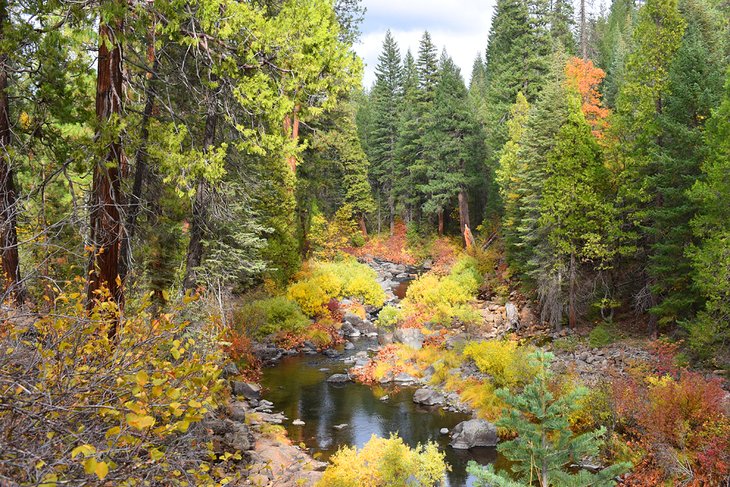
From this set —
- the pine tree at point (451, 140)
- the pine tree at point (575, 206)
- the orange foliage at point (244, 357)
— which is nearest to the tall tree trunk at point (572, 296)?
the pine tree at point (575, 206)

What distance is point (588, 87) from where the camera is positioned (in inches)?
1185

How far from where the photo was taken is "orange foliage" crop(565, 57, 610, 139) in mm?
28016

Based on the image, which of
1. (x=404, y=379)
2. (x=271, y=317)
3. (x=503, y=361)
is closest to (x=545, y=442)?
(x=503, y=361)

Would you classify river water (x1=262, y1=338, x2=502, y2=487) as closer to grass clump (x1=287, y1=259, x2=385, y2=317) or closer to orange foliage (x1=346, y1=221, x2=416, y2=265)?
grass clump (x1=287, y1=259, x2=385, y2=317)

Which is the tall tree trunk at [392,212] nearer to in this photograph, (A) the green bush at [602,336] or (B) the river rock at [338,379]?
(A) the green bush at [602,336]

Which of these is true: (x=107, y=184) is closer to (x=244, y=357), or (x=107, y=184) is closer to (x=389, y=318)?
(x=244, y=357)

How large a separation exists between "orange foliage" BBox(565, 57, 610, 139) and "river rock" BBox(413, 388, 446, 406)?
17.1 metres

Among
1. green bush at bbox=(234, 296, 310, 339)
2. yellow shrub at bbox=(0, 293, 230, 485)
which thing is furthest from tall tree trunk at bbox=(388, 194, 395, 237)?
yellow shrub at bbox=(0, 293, 230, 485)

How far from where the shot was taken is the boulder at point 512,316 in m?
24.1

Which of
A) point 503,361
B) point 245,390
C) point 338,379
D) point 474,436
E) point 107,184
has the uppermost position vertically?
point 107,184

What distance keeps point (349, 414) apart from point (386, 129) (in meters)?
39.7

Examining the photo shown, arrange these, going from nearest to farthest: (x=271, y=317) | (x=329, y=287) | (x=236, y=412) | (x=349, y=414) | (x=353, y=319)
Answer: (x=236, y=412), (x=349, y=414), (x=271, y=317), (x=329, y=287), (x=353, y=319)

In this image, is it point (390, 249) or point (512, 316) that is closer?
point (512, 316)

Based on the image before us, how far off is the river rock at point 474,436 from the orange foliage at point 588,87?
60.6 ft
